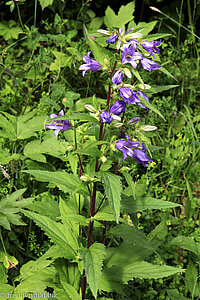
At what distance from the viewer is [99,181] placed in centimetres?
296

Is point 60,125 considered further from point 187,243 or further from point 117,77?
point 187,243

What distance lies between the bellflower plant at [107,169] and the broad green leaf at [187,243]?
1.21ft

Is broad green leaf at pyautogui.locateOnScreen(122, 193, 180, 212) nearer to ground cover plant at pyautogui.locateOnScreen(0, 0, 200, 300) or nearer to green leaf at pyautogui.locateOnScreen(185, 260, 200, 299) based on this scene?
ground cover plant at pyautogui.locateOnScreen(0, 0, 200, 300)

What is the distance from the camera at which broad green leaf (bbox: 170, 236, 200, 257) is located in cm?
251

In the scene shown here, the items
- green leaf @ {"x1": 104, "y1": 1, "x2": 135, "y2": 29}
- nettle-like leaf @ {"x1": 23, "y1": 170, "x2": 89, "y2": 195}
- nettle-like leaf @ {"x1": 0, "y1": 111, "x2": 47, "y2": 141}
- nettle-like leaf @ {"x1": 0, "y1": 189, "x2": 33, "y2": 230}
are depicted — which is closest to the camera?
A: nettle-like leaf @ {"x1": 23, "y1": 170, "x2": 89, "y2": 195}

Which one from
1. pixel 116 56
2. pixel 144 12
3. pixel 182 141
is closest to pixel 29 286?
pixel 116 56

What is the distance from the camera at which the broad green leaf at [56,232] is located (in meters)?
1.96

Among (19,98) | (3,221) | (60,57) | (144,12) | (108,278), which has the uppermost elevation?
(144,12)

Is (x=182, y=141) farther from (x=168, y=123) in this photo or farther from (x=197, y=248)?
(x=197, y=248)

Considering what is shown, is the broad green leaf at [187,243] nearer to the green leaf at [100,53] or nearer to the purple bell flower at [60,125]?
the purple bell flower at [60,125]

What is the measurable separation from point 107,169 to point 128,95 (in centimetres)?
46

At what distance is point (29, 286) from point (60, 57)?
2.41 metres

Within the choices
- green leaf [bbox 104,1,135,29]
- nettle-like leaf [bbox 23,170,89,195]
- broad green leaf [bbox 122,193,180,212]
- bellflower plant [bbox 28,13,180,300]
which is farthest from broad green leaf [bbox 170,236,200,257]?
green leaf [bbox 104,1,135,29]

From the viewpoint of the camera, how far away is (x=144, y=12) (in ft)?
15.3
